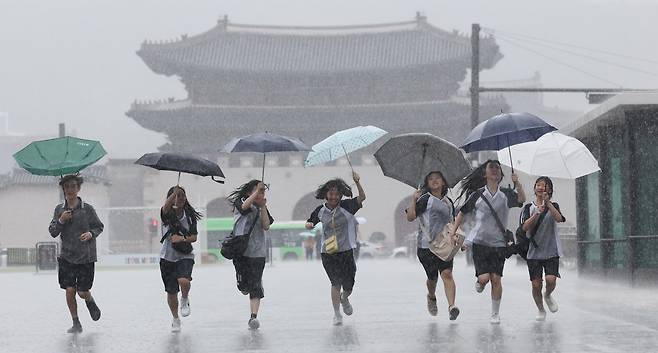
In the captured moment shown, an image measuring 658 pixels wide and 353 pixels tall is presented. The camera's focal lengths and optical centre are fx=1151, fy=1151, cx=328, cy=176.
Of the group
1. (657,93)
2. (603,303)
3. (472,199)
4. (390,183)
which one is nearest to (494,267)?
(472,199)

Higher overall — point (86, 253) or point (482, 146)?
point (482, 146)

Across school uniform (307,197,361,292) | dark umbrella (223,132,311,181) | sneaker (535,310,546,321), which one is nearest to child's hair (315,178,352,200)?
school uniform (307,197,361,292)

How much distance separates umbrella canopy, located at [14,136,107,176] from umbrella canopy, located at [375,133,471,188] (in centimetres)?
282

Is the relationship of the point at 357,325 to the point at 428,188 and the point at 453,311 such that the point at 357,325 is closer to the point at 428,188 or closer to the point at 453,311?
the point at 453,311

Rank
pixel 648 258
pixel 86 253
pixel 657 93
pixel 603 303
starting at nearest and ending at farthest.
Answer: pixel 86 253 < pixel 603 303 < pixel 657 93 < pixel 648 258

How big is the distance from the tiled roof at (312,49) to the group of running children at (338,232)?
46.5 meters

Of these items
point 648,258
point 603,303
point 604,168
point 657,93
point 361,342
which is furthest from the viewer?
point 604,168

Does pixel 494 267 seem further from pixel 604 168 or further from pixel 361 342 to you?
pixel 604 168

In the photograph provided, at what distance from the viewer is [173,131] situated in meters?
58.1

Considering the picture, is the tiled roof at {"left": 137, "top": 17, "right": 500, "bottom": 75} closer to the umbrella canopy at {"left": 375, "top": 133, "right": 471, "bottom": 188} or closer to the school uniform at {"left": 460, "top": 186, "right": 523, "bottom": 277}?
the umbrella canopy at {"left": 375, "top": 133, "right": 471, "bottom": 188}

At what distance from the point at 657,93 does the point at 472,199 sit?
6314 mm

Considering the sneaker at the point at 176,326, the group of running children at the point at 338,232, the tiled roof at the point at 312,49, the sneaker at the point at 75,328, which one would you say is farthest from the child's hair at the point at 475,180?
the tiled roof at the point at 312,49

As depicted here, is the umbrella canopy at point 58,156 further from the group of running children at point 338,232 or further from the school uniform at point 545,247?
the school uniform at point 545,247

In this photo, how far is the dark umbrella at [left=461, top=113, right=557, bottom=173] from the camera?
10.9 metres
